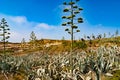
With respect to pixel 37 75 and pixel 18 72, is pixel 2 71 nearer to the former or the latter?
pixel 18 72

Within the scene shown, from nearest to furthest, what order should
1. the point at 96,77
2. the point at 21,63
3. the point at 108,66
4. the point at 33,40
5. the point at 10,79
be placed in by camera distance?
the point at 96,77 < the point at 108,66 < the point at 10,79 < the point at 21,63 < the point at 33,40

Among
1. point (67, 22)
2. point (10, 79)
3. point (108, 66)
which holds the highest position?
point (67, 22)

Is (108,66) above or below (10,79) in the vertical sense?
above

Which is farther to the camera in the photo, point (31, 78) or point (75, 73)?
point (31, 78)

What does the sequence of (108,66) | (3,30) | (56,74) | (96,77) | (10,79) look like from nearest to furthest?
1. (96,77)
2. (108,66)
3. (56,74)
4. (10,79)
5. (3,30)

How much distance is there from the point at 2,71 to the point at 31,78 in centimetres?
318

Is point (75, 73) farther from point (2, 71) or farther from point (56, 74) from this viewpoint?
point (2, 71)

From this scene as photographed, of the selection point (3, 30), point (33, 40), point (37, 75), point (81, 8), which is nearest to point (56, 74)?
point (37, 75)

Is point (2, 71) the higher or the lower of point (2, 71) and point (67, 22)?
the lower

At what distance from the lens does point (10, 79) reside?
18.5 meters

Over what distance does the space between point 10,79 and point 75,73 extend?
205 inches

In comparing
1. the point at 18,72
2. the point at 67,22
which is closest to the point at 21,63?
the point at 18,72

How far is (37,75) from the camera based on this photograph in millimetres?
16781

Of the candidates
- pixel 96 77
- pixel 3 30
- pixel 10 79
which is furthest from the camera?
pixel 3 30
